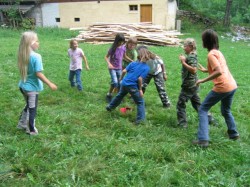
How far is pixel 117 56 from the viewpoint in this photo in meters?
7.78

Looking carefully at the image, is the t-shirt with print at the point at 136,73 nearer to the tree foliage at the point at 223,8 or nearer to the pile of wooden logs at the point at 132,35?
the pile of wooden logs at the point at 132,35

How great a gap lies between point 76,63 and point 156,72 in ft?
6.78

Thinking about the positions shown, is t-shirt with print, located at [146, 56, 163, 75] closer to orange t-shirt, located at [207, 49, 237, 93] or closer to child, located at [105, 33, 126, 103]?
child, located at [105, 33, 126, 103]

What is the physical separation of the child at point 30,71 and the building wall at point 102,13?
79.6 ft

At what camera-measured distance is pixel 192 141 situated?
5.54 m

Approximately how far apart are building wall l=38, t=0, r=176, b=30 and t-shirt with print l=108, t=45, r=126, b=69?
21.6 meters

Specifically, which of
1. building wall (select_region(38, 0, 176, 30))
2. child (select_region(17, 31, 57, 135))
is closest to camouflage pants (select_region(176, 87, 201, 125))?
child (select_region(17, 31, 57, 135))

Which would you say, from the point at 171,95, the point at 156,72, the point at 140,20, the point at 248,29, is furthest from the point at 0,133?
the point at 248,29

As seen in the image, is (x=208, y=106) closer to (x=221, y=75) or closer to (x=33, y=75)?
(x=221, y=75)

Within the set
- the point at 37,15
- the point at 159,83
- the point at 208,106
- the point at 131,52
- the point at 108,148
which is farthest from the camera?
the point at 37,15

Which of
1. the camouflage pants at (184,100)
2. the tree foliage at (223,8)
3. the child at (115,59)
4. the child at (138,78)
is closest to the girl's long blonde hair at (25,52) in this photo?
the child at (138,78)

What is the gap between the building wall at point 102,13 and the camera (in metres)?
28.7

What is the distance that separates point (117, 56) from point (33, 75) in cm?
282

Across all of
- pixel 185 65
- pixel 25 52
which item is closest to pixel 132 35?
pixel 185 65
